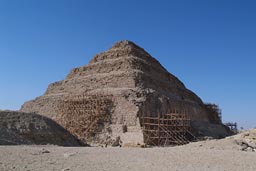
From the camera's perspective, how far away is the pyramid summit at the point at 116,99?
3619 cm

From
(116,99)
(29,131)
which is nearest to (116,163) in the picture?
(29,131)

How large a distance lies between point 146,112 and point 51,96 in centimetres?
1710

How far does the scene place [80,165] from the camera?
42.0 ft

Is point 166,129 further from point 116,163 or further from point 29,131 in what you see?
point 116,163

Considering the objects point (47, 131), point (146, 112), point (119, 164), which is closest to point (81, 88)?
point (146, 112)

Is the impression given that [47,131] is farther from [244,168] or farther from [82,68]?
[82,68]

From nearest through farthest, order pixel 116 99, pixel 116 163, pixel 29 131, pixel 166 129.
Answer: pixel 116 163
pixel 29 131
pixel 166 129
pixel 116 99

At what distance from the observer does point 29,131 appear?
2514cm

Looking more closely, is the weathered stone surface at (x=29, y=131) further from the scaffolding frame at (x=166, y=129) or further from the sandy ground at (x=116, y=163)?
the scaffolding frame at (x=166, y=129)

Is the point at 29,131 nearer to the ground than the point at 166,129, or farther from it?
nearer to the ground

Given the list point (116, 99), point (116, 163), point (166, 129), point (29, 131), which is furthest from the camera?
point (116, 99)

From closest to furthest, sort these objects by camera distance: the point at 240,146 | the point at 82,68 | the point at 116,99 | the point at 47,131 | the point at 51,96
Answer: the point at 240,146 → the point at 47,131 → the point at 116,99 → the point at 51,96 → the point at 82,68

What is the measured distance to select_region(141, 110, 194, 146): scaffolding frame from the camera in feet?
110

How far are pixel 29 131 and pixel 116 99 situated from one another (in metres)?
14.7
